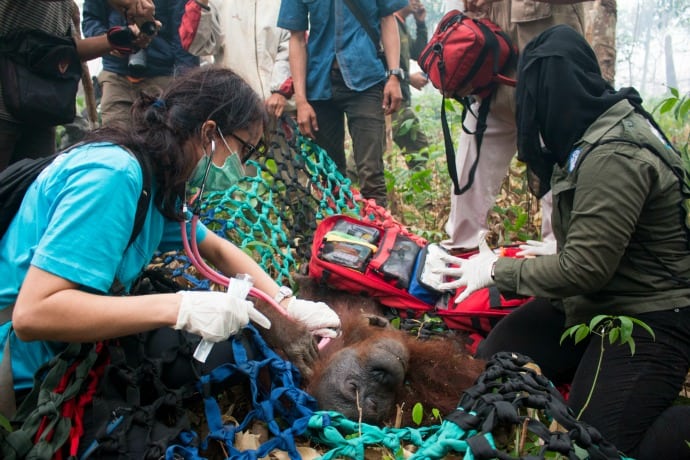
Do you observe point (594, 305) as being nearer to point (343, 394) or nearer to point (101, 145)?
point (343, 394)

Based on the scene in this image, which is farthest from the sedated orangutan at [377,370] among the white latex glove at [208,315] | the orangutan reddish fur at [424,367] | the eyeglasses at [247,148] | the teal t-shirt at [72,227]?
the teal t-shirt at [72,227]

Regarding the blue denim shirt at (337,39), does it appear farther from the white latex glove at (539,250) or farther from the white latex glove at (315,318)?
the white latex glove at (315,318)

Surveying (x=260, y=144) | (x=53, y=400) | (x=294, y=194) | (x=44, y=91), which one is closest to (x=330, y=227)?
(x=294, y=194)

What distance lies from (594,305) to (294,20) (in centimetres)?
268

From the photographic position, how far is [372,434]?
163 centimetres

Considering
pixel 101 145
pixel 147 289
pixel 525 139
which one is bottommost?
pixel 147 289

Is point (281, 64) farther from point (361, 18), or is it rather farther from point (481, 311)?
point (481, 311)

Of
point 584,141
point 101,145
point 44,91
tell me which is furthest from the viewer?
point 44,91

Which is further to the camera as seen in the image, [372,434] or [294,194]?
[294,194]

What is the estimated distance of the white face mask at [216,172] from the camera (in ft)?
6.55

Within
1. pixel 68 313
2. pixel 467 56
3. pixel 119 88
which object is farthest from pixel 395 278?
pixel 119 88

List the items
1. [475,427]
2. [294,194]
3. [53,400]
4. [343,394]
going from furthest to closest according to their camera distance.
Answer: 1. [294,194]
2. [343,394]
3. [53,400]
4. [475,427]

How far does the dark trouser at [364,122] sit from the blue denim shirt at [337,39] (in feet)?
0.24

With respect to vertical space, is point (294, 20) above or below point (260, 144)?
above
